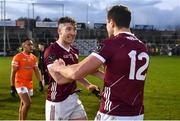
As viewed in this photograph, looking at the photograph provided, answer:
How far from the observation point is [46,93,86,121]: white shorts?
7.20m

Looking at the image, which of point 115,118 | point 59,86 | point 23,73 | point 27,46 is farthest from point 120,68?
point 27,46

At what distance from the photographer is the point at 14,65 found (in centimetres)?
1171

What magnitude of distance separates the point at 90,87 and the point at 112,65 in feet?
5.84

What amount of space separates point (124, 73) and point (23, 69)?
742 centimetres

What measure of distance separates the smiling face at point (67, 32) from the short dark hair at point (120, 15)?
256 centimetres

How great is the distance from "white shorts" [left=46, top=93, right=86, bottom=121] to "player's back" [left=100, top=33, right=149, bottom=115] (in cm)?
250

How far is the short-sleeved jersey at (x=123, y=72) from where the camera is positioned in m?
4.62

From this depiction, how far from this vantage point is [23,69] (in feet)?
38.8

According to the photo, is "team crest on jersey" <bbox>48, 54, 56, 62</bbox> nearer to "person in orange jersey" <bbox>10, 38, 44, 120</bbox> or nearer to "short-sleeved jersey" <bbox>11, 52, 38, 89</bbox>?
"person in orange jersey" <bbox>10, 38, 44, 120</bbox>

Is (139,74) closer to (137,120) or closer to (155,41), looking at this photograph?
(137,120)

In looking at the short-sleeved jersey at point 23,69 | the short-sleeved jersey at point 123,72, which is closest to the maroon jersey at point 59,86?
the short-sleeved jersey at point 123,72

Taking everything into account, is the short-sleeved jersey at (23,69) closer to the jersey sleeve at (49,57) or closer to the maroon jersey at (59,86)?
the maroon jersey at (59,86)

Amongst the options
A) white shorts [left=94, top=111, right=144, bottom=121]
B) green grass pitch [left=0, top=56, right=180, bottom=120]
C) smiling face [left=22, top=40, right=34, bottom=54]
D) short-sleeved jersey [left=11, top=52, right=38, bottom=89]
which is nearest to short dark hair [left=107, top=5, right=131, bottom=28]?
white shorts [left=94, top=111, right=144, bottom=121]

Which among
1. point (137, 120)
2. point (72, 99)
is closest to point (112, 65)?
point (137, 120)
